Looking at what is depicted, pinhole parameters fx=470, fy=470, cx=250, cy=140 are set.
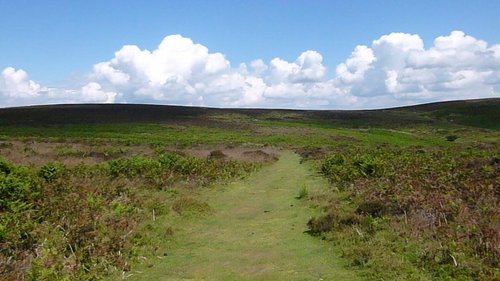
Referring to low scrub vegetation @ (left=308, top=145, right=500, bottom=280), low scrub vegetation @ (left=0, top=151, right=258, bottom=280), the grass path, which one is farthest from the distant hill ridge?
low scrub vegetation @ (left=308, top=145, right=500, bottom=280)

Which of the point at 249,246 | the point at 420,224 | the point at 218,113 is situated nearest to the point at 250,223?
the point at 249,246

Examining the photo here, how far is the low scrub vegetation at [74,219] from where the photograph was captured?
1114cm

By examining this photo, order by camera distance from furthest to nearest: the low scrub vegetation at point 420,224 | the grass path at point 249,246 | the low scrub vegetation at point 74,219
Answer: the grass path at point 249,246
the low scrub vegetation at point 74,219
the low scrub vegetation at point 420,224

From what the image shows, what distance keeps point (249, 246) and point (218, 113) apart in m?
110

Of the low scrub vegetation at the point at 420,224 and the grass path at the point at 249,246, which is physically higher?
the low scrub vegetation at the point at 420,224

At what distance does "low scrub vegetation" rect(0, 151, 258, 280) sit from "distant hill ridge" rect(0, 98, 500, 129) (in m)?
70.6

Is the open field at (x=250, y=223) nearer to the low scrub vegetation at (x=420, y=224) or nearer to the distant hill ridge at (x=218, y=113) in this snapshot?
the low scrub vegetation at (x=420, y=224)

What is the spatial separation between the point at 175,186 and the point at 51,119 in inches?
3036

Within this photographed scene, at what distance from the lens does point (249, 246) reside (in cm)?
1393

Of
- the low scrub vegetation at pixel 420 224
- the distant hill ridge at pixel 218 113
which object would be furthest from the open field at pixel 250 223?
the distant hill ridge at pixel 218 113

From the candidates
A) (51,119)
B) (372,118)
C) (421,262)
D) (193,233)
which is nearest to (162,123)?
(51,119)

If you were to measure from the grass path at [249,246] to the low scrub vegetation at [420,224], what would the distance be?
2.69 ft

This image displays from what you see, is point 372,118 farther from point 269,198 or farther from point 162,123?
point 269,198

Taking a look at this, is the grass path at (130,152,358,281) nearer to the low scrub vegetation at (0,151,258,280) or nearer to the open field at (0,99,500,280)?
the open field at (0,99,500,280)
